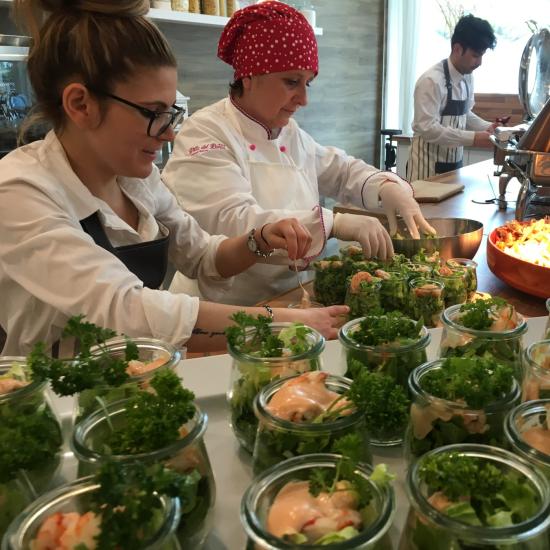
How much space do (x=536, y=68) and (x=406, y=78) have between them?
2.78 meters

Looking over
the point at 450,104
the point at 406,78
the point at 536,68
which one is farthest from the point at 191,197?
the point at 406,78

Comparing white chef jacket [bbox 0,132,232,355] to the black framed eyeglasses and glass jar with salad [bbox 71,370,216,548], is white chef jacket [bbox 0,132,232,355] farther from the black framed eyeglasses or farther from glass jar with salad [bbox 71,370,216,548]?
glass jar with salad [bbox 71,370,216,548]

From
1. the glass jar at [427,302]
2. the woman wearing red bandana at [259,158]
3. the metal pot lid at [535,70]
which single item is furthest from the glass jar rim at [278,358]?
the metal pot lid at [535,70]

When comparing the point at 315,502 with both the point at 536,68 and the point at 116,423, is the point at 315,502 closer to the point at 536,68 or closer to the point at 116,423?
the point at 116,423

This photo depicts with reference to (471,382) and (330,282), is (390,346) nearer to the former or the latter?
(471,382)

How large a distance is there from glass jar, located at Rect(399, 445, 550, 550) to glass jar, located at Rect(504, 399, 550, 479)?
2 cm

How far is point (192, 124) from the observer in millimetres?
1827

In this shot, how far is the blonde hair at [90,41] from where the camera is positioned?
112cm

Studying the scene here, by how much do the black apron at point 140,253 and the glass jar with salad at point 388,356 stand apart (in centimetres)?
71

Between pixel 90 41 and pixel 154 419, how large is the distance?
901 mm

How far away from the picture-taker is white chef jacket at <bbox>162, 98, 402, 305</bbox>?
67.5 inches

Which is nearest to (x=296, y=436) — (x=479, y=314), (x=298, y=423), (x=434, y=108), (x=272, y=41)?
(x=298, y=423)

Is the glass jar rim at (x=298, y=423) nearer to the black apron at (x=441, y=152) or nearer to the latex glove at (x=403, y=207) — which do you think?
the latex glove at (x=403, y=207)

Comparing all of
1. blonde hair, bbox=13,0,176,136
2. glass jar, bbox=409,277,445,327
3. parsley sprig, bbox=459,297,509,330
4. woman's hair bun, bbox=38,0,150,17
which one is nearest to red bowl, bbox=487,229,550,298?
glass jar, bbox=409,277,445,327
